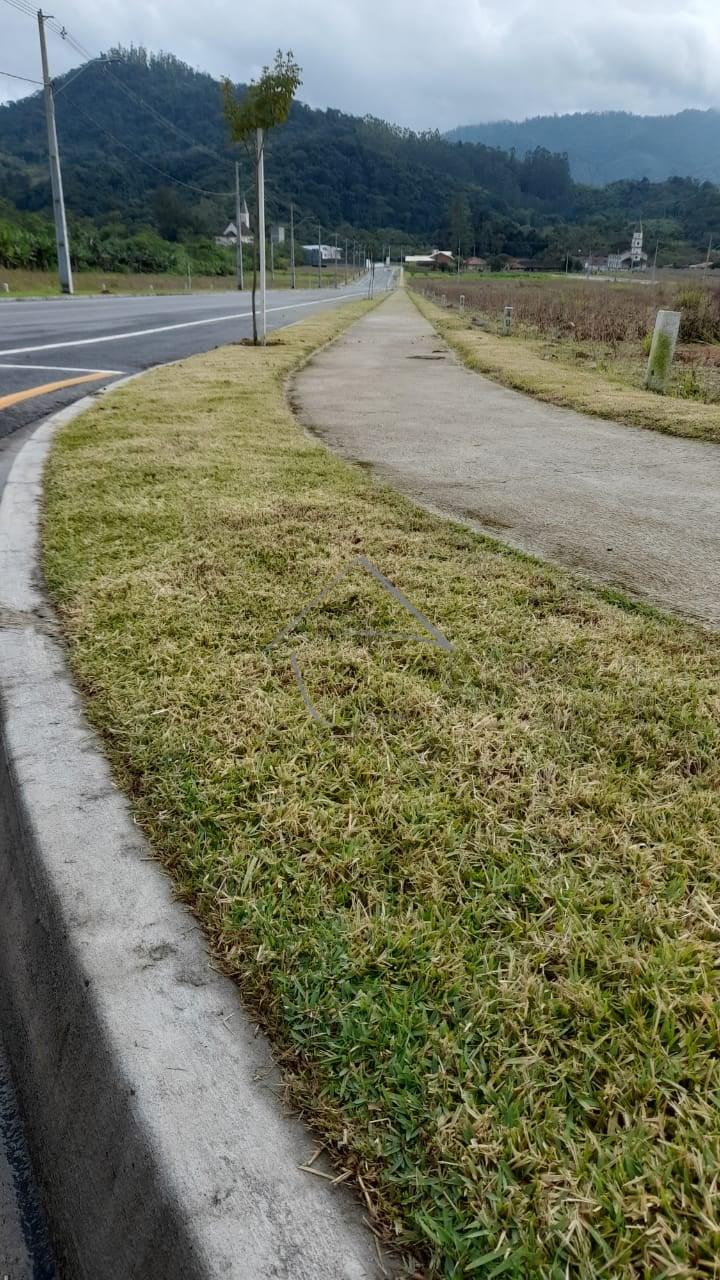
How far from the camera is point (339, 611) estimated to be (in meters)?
2.70

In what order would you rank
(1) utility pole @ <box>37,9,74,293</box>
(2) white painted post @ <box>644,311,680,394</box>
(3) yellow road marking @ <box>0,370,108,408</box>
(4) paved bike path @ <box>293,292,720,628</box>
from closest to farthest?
(4) paved bike path @ <box>293,292,720,628</box> → (3) yellow road marking @ <box>0,370,108,408</box> → (2) white painted post @ <box>644,311,680,394</box> → (1) utility pole @ <box>37,9,74,293</box>

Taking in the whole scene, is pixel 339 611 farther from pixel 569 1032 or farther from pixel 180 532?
pixel 569 1032

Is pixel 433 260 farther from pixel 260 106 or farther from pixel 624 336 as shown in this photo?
pixel 260 106

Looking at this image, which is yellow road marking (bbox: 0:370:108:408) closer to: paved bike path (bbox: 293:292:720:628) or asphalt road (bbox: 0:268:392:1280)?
asphalt road (bbox: 0:268:392:1280)

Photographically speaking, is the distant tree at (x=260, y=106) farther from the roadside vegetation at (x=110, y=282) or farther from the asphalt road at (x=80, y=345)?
the roadside vegetation at (x=110, y=282)

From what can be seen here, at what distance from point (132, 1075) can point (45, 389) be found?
775 cm

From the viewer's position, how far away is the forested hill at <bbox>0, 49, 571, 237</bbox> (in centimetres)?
7669

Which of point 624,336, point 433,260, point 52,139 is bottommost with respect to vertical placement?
point 624,336

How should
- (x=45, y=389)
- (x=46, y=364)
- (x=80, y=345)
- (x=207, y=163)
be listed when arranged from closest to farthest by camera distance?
(x=45, y=389)
(x=46, y=364)
(x=80, y=345)
(x=207, y=163)

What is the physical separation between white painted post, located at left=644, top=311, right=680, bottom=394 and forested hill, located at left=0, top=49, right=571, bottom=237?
144 feet

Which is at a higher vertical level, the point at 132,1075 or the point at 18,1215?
the point at 132,1075

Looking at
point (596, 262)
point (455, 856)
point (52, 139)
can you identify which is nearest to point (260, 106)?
point (455, 856)

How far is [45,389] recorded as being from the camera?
7.68 m

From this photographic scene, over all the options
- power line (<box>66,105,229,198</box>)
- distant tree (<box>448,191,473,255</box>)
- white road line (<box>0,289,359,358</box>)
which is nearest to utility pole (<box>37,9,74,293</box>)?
white road line (<box>0,289,359,358</box>)
